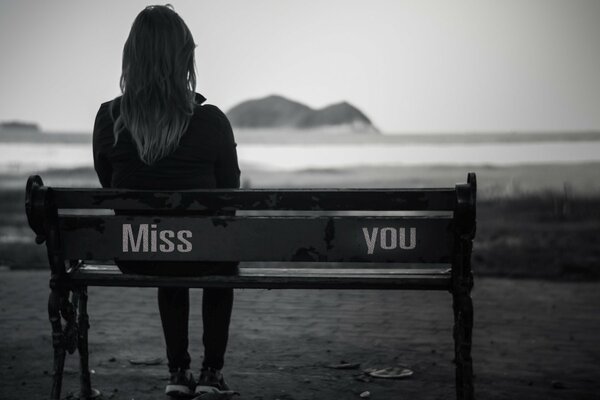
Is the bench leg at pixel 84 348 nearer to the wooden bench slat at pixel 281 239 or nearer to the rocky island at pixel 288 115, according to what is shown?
the wooden bench slat at pixel 281 239

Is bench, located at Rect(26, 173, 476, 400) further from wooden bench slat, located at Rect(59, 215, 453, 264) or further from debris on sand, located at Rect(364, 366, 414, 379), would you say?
debris on sand, located at Rect(364, 366, 414, 379)

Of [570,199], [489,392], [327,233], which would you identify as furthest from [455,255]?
[570,199]

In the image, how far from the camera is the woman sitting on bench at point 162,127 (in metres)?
4.12

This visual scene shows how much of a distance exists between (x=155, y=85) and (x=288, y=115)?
1685 centimetres

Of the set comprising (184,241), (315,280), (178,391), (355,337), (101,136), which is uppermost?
(101,136)

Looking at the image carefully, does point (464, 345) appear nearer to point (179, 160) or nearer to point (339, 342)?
point (179, 160)

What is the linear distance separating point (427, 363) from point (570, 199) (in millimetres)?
9453

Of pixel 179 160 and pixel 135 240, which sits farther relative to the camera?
pixel 179 160

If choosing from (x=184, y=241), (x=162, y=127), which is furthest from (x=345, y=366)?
(x=162, y=127)

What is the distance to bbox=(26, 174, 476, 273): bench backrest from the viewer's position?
12.7 ft

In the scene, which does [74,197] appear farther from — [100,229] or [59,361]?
[59,361]

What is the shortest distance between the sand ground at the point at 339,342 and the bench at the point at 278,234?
92 centimetres

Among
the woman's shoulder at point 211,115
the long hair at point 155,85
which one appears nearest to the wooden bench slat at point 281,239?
the long hair at point 155,85

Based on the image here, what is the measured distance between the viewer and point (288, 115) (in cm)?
2095
